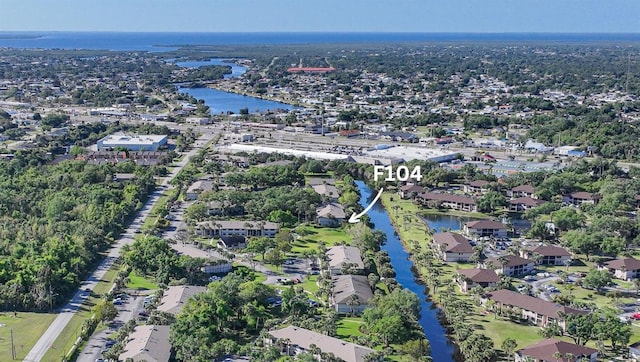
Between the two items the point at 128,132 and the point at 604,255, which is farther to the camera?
the point at 128,132

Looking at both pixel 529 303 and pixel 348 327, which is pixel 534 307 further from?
pixel 348 327

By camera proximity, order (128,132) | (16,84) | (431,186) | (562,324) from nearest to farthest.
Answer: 1. (562,324)
2. (431,186)
3. (128,132)
4. (16,84)

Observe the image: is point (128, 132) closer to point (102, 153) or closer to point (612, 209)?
point (102, 153)

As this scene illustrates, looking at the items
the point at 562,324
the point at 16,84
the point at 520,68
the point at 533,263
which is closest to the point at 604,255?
the point at 533,263

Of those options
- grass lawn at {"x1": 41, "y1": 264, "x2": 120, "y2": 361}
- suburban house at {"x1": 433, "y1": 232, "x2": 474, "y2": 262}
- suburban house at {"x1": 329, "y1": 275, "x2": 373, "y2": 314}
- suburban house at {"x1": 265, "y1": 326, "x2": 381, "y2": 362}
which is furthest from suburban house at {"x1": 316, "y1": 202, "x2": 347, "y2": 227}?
suburban house at {"x1": 265, "y1": 326, "x2": 381, "y2": 362}

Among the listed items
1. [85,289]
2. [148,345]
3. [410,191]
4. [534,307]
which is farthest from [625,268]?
[85,289]

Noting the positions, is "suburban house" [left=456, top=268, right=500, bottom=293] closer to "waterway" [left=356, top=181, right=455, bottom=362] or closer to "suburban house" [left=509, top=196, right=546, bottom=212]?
"waterway" [left=356, top=181, right=455, bottom=362]
